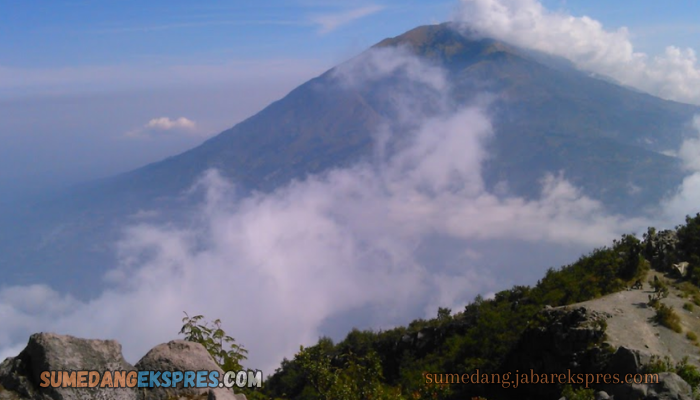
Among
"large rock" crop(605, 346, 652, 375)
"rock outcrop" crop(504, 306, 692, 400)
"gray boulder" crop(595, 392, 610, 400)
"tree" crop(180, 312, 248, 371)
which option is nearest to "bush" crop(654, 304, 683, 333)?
"rock outcrop" crop(504, 306, 692, 400)

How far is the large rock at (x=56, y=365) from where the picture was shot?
318 inches

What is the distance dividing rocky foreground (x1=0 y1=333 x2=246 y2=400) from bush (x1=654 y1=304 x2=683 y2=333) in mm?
16084

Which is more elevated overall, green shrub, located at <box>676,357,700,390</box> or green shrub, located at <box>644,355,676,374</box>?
green shrub, located at <box>644,355,676,374</box>

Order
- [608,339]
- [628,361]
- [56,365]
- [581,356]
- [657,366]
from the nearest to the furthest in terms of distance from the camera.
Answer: [56,365], [657,366], [628,361], [608,339], [581,356]

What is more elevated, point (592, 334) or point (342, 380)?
point (592, 334)

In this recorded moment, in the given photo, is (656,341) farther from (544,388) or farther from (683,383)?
(683,383)

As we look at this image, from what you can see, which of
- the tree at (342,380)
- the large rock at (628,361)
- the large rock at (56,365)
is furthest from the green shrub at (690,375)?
the large rock at (56,365)

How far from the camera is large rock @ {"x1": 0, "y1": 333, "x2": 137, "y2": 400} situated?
8078mm

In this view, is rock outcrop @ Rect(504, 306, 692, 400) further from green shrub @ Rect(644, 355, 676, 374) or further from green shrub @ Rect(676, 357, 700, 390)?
green shrub @ Rect(676, 357, 700, 390)

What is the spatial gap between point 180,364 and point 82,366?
1.66 m

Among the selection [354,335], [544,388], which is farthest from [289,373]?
[544,388]

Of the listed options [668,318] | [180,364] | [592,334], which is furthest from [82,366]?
[668,318]

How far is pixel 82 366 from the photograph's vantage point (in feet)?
27.7

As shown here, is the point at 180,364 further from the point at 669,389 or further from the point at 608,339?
the point at 608,339
